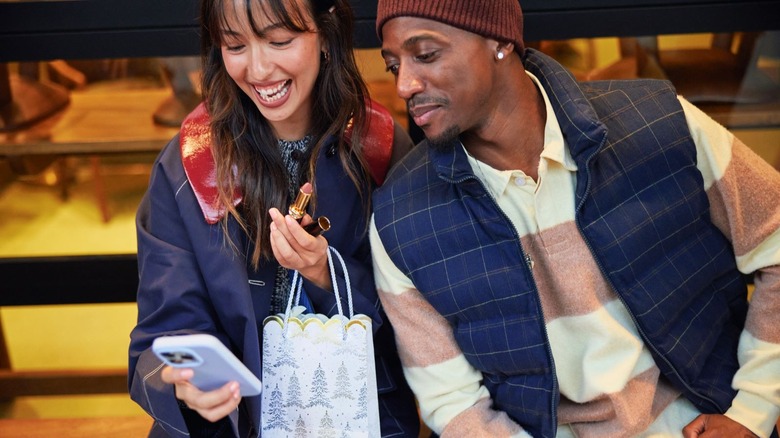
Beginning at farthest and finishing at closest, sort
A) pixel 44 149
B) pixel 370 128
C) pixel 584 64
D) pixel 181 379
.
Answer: pixel 44 149
pixel 584 64
pixel 370 128
pixel 181 379

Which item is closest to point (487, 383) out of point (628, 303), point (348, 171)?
point (628, 303)

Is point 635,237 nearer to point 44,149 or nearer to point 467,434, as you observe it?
point 467,434

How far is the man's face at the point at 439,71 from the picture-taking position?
1864 millimetres

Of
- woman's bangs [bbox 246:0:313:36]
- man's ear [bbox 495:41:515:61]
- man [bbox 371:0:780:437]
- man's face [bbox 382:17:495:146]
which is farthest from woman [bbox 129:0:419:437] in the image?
man's ear [bbox 495:41:515:61]

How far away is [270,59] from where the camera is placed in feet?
6.65

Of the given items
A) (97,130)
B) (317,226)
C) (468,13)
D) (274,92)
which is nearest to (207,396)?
(317,226)

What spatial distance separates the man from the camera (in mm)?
1953

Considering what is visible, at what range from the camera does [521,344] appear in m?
1.98

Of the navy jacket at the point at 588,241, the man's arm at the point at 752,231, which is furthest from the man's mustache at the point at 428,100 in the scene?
the man's arm at the point at 752,231

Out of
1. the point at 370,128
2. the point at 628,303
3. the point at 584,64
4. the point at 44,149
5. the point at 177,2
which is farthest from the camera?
the point at 44,149

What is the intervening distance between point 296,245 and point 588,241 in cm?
61

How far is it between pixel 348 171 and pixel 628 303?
692 millimetres

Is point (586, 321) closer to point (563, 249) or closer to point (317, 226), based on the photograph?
point (563, 249)

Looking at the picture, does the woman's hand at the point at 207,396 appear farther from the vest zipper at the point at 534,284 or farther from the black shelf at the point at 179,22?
the black shelf at the point at 179,22
